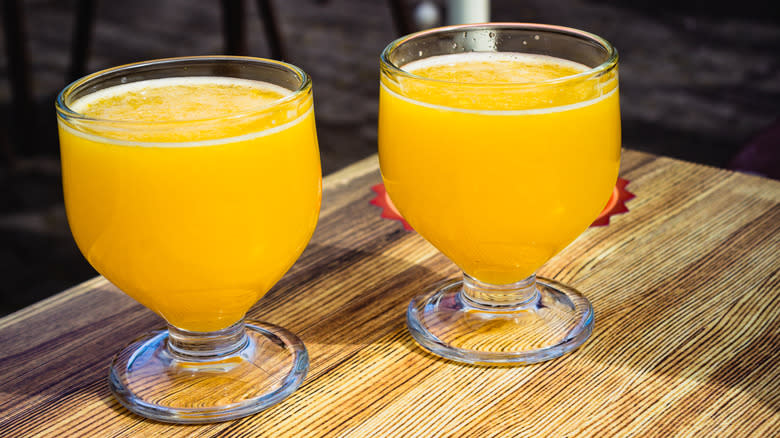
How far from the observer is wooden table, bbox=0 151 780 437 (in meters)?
0.46

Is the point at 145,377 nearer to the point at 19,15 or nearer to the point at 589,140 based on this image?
the point at 589,140

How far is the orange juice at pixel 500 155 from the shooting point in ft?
1.50

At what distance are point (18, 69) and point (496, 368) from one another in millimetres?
1891

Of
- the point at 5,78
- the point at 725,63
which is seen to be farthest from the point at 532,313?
the point at 5,78

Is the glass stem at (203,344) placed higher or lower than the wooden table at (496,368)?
higher

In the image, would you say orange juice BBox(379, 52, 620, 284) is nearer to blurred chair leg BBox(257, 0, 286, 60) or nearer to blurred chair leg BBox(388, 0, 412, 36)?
blurred chair leg BBox(388, 0, 412, 36)

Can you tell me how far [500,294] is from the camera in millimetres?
555

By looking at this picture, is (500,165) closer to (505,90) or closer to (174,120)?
(505,90)

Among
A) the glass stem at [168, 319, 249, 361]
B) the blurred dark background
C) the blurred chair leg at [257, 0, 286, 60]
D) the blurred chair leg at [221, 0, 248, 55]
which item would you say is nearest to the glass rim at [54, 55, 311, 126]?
the glass stem at [168, 319, 249, 361]

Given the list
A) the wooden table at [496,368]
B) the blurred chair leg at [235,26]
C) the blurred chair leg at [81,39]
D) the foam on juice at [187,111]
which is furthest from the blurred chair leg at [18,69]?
the foam on juice at [187,111]

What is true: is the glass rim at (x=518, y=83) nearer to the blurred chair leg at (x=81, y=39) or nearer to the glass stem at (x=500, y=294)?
the glass stem at (x=500, y=294)

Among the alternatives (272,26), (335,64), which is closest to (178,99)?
(272,26)

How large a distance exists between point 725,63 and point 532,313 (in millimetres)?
2460

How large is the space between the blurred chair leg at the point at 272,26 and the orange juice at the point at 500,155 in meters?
1.60
